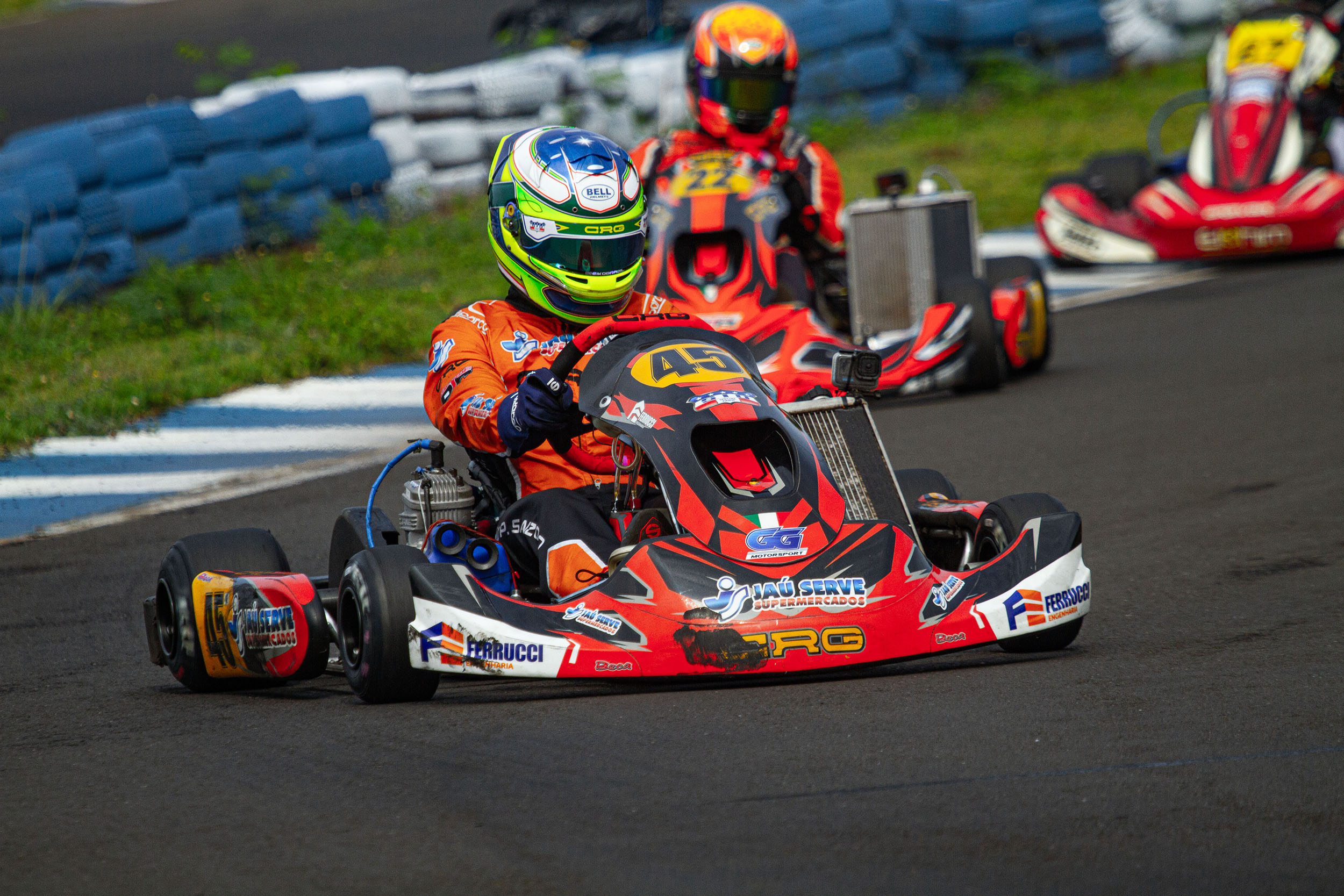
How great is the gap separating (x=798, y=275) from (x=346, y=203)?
4.36 m

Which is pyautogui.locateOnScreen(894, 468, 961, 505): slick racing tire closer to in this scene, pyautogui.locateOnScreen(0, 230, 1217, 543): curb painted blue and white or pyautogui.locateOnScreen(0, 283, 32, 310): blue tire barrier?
pyautogui.locateOnScreen(0, 230, 1217, 543): curb painted blue and white

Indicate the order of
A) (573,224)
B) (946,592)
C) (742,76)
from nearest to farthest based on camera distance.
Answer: (946,592) < (573,224) < (742,76)

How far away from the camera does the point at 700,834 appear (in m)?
2.76

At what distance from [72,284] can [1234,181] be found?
263 inches

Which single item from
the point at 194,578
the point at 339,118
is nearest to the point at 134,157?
the point at 339,118

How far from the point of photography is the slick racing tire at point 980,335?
7.78 meters

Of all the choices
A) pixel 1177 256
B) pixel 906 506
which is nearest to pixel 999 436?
pixel 906 506

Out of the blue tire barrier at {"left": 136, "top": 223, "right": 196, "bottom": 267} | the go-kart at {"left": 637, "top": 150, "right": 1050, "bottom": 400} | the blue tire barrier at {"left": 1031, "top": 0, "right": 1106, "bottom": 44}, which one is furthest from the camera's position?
the blue tire barrier at {"left": 1031, "top": 0, "right": 1106, "bottom": 44}

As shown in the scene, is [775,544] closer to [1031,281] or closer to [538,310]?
[538,310]

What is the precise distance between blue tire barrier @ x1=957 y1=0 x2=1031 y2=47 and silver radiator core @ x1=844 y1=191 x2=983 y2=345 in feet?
27.7

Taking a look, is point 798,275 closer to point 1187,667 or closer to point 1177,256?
point 1177,256

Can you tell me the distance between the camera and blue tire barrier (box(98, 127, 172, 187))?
9375mm

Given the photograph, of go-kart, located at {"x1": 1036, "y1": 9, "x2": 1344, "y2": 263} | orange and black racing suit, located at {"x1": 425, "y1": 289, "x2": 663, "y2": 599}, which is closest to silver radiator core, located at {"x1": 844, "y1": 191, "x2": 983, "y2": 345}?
go-kart, located at {"x1": 1036, "y1": 9, "x2": 1344, "y2": 263}

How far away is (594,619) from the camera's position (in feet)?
11.9
